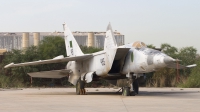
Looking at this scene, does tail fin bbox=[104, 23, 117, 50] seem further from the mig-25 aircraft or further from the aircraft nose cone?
the aircraft nose cone

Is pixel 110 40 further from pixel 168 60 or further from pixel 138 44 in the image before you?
pixel 168 60

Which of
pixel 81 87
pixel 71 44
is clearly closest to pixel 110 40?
pixel 81 87

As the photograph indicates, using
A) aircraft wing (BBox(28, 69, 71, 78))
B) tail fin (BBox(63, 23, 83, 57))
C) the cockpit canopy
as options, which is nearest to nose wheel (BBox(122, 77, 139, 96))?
the cockpit canopy

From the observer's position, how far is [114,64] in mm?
20531

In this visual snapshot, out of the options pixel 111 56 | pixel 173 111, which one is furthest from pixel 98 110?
pixel 111 56

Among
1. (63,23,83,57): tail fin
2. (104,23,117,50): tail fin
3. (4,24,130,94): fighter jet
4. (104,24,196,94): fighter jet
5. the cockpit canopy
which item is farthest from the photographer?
(63,23,83,57): tail fin

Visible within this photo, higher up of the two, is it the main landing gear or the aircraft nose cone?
the aircraft nose cone

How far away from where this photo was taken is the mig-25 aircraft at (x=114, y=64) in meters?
18.0

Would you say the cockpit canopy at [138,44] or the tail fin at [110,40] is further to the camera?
the tail fin at [110,40]

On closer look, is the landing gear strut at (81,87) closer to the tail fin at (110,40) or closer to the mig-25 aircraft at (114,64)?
the mig-25 aircraft at (114,64)

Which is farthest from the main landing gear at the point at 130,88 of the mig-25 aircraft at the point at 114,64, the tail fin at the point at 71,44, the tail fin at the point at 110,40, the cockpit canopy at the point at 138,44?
the tail fin at the point at 71,44

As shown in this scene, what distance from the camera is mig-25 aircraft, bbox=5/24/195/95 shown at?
58.9 feet

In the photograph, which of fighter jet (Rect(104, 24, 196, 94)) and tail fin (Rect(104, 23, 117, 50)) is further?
tail fin (Rect(104, 23, 117, 50))

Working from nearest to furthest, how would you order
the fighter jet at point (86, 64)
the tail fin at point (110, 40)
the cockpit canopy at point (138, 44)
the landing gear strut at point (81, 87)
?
1. the cockpit canopy at point (138, 44)
2. the fighter jet at point (86, 64)
3. the tail fin at point (110, 40)
4. the landing gear strut at point (81, 87)
